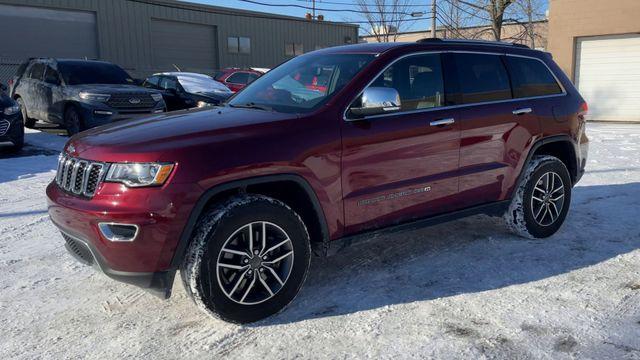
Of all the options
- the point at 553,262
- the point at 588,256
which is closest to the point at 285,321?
the point at 553,262

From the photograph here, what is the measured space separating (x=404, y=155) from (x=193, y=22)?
24.7 meters

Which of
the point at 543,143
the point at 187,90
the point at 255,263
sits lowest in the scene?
the point at 255,263

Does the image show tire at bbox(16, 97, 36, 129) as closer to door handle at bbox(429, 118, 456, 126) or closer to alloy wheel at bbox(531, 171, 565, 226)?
door handle at bbox(429, 118, 456, 126)

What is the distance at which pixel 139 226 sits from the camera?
3055mm

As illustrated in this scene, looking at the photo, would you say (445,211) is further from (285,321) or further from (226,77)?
(226,77)

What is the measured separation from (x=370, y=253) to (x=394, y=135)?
1.22m

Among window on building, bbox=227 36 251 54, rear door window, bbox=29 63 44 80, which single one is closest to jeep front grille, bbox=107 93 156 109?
rear door window, bbox=29 63 44 80

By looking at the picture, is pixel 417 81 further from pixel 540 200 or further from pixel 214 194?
pixel 214 194

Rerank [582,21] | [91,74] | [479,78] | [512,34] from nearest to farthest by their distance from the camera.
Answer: [479,78] < [91,74] < [582,21] < [512,34]

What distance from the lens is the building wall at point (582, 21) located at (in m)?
16.6

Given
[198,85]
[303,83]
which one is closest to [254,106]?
[303,83]

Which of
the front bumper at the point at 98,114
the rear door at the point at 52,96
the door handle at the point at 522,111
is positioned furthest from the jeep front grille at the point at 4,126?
the door handle at the point at 522,111

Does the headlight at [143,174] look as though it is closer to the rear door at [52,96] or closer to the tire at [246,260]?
the tire at [246,260]

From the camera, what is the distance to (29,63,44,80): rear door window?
1206 centimetres
